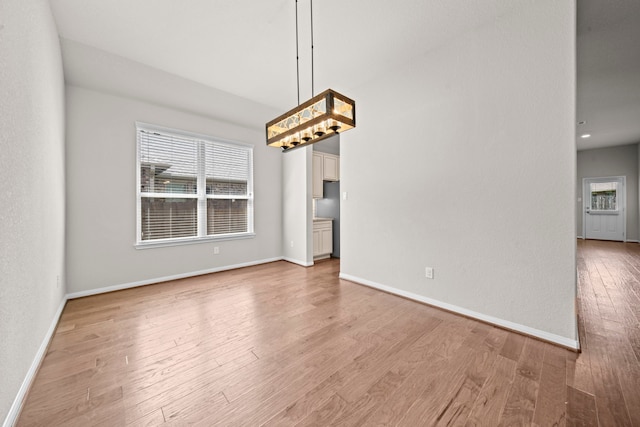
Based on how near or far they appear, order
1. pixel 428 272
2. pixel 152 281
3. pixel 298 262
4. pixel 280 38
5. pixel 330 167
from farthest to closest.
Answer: pixel 330 167 → pixel 298 262 → pixel 152 281 → pixel 428 272 → pixel 280 38

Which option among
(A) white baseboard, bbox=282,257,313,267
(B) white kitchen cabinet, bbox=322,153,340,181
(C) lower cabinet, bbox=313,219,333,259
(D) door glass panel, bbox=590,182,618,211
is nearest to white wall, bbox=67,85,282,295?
(A) white baseboard, bbox=282,257,313,267

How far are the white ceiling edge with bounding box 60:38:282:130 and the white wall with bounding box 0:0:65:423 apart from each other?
1.46ft

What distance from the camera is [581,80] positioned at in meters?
3.61

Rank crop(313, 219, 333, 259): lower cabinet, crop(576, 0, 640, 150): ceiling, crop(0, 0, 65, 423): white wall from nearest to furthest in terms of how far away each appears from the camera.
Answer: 1. crop(0, 0, 65, 423): white wall
2. crop(576, 0, 640, 150): ceiling
3. crop(313, 219, 333, 259): lower cabinet

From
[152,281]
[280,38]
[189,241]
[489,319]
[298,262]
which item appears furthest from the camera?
[298,262]

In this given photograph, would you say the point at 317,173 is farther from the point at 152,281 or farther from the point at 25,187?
the point at 25,187

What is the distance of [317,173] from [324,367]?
399 centimetres

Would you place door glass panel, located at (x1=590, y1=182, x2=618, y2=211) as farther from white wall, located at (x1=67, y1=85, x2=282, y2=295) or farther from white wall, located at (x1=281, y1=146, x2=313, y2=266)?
white wall, located at (x1=67, y1=85, x2=282, y2=295)

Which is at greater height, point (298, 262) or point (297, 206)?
point (297, 206)

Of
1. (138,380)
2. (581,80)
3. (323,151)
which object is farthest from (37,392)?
(581,80)

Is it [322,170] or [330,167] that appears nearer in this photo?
[322,170]

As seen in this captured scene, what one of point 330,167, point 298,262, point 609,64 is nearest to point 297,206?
point 298,262

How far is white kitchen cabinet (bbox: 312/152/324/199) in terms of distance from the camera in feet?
17.0

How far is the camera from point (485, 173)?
96.4 inches
